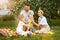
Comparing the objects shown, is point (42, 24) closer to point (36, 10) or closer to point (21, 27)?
point (21, 27)

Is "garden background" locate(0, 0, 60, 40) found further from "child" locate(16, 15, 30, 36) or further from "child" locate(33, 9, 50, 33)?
"child" locate(16, 15, 30, 36)

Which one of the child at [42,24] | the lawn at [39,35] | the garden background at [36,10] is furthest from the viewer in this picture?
the garden background at [36,10]

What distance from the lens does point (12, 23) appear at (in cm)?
876

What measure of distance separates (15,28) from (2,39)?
3.30ft

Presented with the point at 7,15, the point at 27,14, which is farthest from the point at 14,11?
the point at 27,14

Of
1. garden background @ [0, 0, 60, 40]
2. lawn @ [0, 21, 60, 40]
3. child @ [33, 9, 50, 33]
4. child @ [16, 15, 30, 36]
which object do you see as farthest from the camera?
garden background @ [0, 0, 60, 40]

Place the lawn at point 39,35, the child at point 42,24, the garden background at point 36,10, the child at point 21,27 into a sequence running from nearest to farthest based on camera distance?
the lawn at point 39,35
the child at point 21,27
the child at point 42,24
the garden background at point 36,10

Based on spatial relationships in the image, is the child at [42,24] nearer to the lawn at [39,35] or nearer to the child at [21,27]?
the lawn at [39,35]

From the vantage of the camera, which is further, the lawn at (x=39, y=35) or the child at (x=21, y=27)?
the child at (x=21, y=27)

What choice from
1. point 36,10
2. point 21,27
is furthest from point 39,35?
point 36,10

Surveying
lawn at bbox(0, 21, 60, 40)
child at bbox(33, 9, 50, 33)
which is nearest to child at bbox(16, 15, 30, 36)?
lawn at bbox(0, 21, 60, 40)

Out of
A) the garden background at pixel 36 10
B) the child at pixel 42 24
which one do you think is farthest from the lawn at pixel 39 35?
the child at pixel 42 24

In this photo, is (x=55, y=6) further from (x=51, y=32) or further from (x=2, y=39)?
(x=2, y=39)

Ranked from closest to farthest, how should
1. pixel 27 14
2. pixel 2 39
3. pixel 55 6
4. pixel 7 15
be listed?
pixel 2 39
pixel 27 14
pixel 7 15
pixel 55 6
